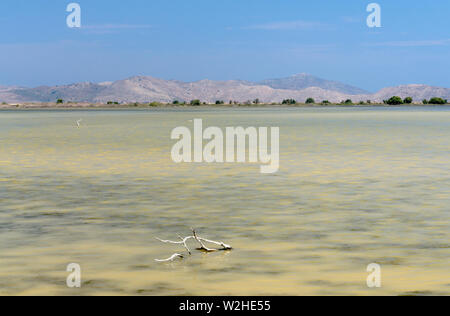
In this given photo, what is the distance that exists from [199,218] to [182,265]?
151 inches

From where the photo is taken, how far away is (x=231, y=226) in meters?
13.1

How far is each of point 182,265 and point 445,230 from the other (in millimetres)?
4814

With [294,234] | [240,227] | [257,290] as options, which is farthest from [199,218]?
[257,290]

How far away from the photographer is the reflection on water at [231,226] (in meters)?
9.37

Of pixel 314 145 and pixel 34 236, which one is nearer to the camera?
pixel 34 236

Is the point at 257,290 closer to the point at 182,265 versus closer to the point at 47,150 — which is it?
the point at 182,265

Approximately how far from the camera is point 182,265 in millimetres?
10211

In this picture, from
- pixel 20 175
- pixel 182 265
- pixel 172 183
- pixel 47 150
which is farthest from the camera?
pixel 47 150

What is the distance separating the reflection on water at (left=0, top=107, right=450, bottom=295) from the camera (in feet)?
30.7

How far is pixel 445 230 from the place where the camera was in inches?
493

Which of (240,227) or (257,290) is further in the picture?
(240,227)
